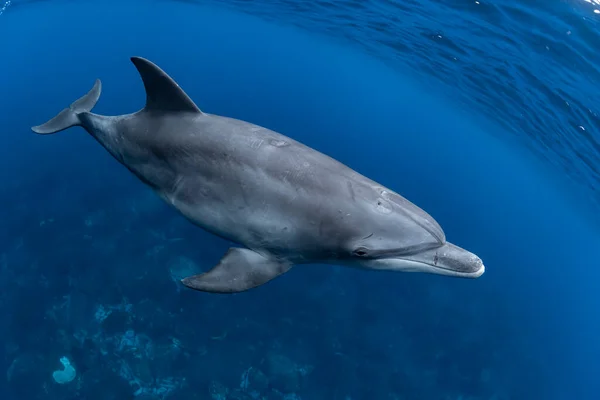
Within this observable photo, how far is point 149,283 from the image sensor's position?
436 inches

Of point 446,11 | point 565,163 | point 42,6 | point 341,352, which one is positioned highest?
point 446,11

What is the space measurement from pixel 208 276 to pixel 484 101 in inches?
816

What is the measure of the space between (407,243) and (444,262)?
19.4 inches

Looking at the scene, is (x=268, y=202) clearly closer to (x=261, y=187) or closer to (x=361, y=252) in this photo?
(x=261, y=187)

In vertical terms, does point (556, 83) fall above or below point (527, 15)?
below

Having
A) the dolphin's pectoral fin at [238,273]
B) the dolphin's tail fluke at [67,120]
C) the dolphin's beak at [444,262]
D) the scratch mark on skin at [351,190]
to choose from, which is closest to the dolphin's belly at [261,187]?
the scratch mark on skin at [351,190]

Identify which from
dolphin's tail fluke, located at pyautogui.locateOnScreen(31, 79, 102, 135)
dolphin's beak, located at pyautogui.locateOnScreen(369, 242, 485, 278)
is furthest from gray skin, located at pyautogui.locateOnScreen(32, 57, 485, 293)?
dolphin's tail fluke, located at pyautogui.locateOnScreen(31, 79, 102, 135)

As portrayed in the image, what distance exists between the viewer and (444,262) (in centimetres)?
484

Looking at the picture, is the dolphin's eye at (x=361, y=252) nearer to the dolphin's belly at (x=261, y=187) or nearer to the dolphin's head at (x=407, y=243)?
the dolphin's head at (x=407, y=243)

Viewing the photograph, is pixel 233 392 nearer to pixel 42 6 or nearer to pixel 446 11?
pixel 446 11

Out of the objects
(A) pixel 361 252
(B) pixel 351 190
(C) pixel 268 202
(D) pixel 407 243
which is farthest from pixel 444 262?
(C) pixel 268 202

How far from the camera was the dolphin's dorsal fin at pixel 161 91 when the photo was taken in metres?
5.94

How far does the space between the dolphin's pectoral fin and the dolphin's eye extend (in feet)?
3.51

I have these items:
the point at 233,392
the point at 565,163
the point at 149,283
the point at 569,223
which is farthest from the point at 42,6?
the point at 569,223
